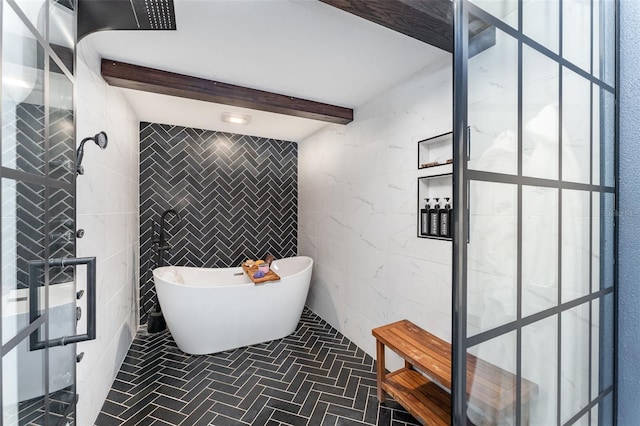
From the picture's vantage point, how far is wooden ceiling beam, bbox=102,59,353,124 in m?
2.07

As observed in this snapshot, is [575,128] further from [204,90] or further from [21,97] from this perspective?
[204,90]

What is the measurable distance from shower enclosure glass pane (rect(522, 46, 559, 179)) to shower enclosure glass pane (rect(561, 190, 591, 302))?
0.58ft

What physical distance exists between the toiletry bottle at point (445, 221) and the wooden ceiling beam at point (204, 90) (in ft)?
5.35

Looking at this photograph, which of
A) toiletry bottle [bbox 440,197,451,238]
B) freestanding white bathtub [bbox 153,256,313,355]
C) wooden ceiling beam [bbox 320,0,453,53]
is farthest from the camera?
freestanding white bathtub [bbox 153,256,313,355]

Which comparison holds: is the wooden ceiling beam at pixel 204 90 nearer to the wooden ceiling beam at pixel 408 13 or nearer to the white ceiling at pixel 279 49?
the white ceiling at pixel 279 49

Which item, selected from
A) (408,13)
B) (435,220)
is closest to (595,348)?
(435,220)

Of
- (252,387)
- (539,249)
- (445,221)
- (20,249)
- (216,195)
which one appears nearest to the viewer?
(20,249)

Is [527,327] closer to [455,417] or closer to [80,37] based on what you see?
[455,417]

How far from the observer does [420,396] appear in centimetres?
177

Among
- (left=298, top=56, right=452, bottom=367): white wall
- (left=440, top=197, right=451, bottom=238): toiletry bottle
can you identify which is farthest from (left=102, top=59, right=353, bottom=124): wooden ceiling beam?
(left=440, top=197, right=451, bottom=238): toiletry bottle

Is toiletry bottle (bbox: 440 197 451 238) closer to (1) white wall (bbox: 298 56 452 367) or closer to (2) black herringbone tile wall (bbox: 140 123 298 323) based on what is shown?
(1) white wall (bbox: 298 56 452 367)

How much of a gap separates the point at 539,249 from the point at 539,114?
1.57 feet

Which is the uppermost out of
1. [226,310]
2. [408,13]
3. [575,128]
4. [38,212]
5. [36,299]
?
[408,13]

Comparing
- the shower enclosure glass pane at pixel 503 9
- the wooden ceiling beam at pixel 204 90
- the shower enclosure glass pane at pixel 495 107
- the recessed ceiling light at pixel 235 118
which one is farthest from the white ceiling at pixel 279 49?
the shower enclosure glass pane at pixel 495 107
